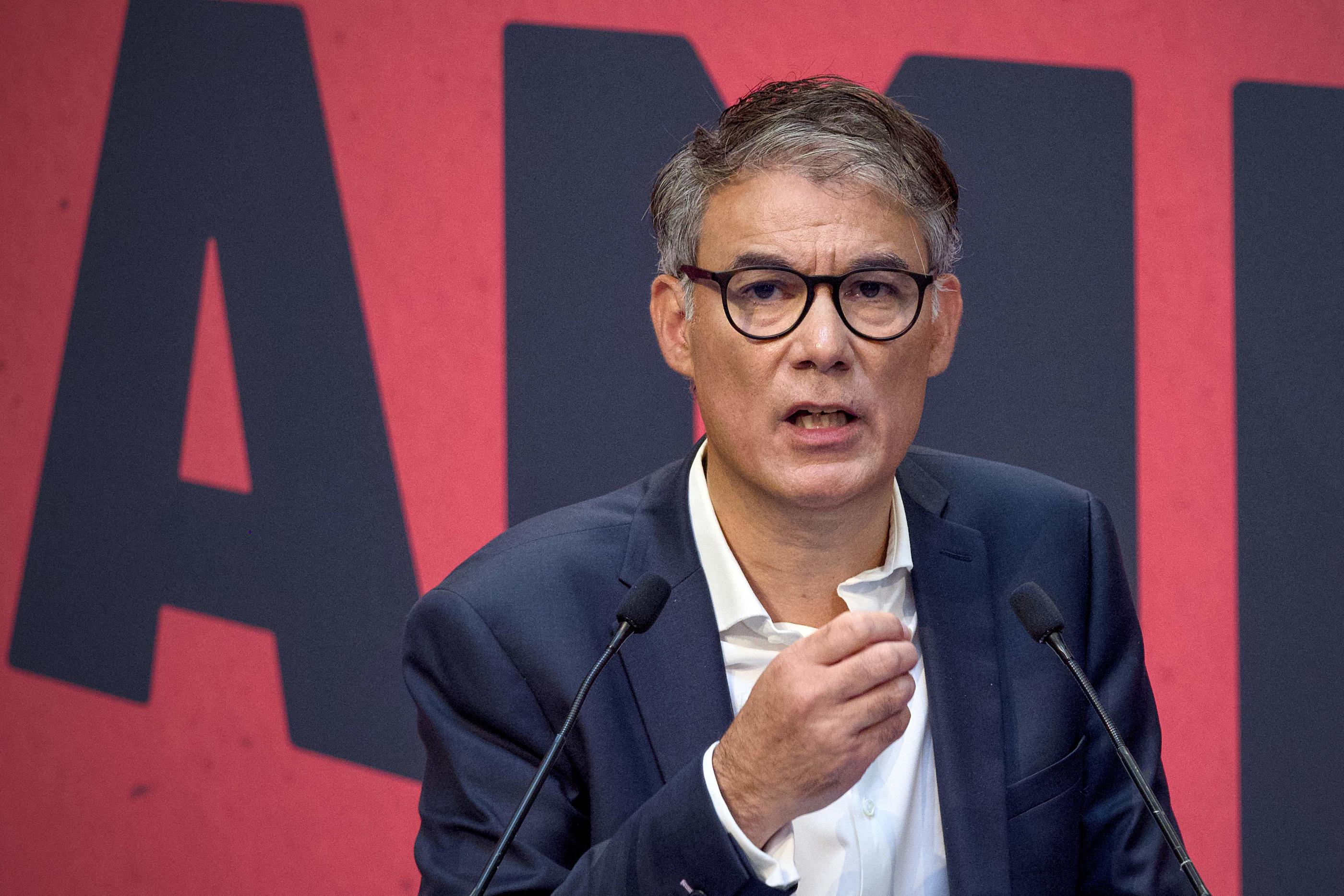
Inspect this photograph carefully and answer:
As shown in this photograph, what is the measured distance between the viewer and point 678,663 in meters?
1.48

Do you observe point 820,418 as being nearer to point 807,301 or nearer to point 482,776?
point 807,301

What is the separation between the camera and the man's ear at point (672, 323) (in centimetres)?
167

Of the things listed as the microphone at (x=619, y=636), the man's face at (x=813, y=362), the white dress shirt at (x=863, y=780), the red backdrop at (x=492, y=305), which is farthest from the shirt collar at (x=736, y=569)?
the red backdrop at (x=492, y=305)

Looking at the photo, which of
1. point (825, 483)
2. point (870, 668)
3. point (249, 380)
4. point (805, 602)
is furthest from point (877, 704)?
point (249, 380)

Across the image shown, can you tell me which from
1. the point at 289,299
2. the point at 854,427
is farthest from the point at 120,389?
the point at 854,427

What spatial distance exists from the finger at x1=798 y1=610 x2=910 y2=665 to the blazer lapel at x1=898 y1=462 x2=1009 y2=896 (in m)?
0.43

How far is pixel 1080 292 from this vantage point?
2305 millimetres

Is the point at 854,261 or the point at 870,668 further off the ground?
the point at 854,261

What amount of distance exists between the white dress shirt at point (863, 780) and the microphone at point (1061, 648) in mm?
226

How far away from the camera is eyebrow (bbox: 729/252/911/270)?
1468 millimetres

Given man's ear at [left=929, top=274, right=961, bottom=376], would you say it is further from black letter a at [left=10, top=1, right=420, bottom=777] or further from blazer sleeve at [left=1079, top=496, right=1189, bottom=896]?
black letter a at [left=10, top=1, right=420, bottom=777]

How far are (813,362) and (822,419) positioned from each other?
2.9 inches

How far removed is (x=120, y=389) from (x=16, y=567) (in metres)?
0.41

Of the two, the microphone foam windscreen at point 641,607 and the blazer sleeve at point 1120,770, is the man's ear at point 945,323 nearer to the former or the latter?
the blazer sleeve at point 1120,770
